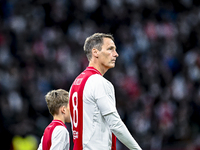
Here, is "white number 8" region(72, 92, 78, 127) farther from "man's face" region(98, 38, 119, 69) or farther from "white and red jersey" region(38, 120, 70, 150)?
"white and red jersey" region(38, 120, 70, 150)

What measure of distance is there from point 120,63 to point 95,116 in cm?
753

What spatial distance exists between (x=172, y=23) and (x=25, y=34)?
538cm

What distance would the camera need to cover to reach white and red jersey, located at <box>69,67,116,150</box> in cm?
285

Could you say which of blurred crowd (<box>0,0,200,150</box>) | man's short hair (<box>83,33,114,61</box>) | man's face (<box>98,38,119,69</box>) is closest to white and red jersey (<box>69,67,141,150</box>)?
man's face (<box>98,38,119,69</box>)

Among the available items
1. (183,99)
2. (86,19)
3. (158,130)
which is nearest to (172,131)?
(158,130)

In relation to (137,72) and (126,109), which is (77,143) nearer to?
(126,109)

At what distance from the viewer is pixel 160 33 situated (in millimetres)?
11727

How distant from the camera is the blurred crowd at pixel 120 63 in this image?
8.13 m

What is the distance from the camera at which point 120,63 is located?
10352 mm

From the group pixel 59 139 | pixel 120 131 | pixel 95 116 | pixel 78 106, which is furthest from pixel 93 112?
pixel 59 139

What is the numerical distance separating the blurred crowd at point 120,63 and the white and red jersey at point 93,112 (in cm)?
450

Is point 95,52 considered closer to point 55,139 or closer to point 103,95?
point 103,95

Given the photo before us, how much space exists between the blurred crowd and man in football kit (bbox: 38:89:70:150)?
3614 mm

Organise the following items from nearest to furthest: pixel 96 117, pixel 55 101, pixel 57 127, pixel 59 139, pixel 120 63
Result: pixel 96 117
pixel 59 139
pixel 57 127
pixel 55 101
pixel 120 63
